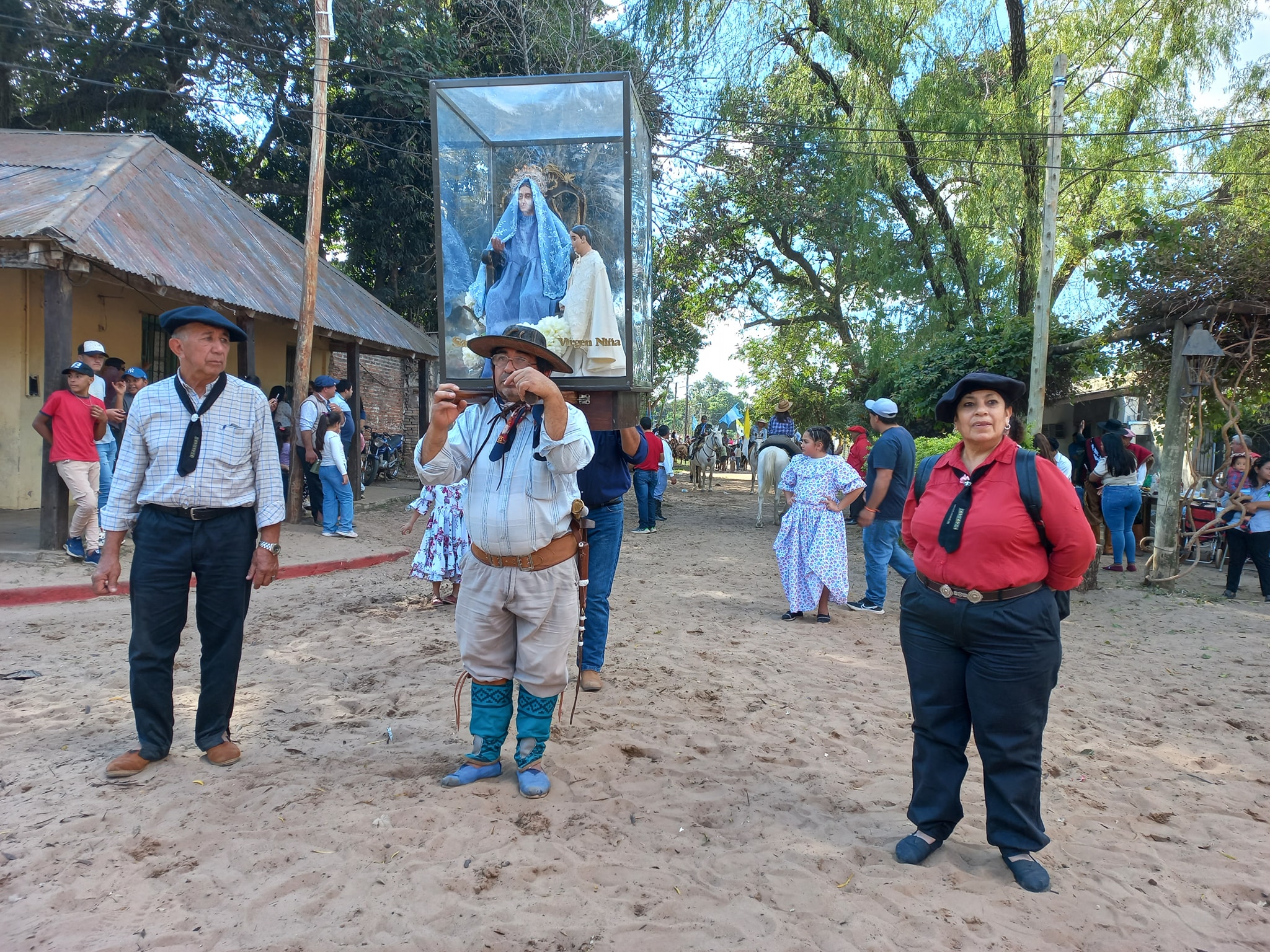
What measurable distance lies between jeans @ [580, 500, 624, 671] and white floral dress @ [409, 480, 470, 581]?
70.0 inches

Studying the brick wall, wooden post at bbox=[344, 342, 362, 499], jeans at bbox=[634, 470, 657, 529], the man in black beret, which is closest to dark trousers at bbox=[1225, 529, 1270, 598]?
jeans at bbox=[634, 470, 657, 529]

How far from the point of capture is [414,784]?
3613mm

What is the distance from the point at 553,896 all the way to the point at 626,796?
810mm

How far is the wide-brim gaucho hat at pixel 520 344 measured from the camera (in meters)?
3.42

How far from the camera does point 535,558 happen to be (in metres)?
3.44

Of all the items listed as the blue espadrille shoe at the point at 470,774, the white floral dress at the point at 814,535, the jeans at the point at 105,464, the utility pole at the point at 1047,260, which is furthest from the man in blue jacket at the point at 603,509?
the utility pole at the point at 1047,260

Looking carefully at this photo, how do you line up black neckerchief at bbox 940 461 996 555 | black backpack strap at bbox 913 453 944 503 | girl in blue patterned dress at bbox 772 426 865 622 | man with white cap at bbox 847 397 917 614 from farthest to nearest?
girl in blue patterned dress at bbox 772 426 865 622 < man with white cap at bbox 847 397 917 614 < black backpack strap at bbox 913 453 944 503 < black neckerchief at bbox 940 461 996 555

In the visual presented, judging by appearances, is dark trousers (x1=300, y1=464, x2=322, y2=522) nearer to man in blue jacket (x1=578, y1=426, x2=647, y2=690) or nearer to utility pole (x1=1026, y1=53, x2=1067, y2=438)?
man in blue jacket (x1=578, y1=426, x2=647, y2=690)

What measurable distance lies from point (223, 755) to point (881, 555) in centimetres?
546

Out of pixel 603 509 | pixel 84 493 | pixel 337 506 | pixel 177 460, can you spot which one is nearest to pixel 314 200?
pixel 337 506

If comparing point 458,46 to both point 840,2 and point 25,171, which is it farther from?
point 25,171

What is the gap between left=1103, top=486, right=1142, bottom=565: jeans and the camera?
32.8 feet

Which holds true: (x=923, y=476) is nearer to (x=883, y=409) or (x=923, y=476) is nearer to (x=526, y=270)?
(x=526, y=270)

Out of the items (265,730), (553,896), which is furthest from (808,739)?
(265,730)
